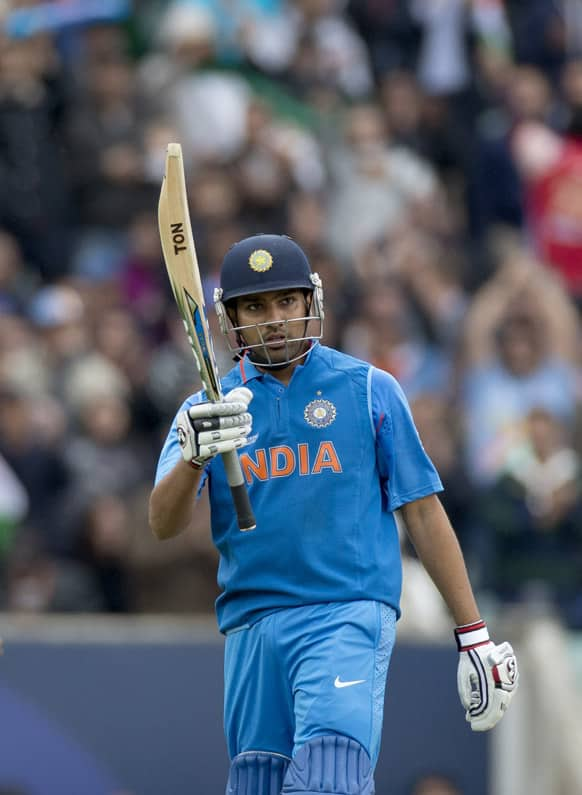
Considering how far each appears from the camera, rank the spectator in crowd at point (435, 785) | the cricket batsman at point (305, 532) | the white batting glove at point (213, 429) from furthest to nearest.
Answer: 1. the spectator in crowd at point (435, 785)
2. the cricket batsman at point (305, 532)
3. the white batting glove at point (213, 429)

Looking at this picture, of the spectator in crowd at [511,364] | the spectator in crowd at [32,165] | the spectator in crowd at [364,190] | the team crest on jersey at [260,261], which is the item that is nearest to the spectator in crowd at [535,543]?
the spectator in crowd at [511,364]

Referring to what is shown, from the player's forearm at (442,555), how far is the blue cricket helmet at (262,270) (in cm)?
91

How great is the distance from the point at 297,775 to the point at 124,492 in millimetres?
5270

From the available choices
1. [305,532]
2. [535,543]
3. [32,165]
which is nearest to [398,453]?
[305,532]

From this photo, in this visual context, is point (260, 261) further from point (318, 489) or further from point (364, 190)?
point (364, 190)

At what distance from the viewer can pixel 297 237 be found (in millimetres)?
12961

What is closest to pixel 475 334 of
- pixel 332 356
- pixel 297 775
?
pixel 332 356

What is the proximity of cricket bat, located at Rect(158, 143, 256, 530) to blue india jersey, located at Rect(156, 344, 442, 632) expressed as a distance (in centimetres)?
24

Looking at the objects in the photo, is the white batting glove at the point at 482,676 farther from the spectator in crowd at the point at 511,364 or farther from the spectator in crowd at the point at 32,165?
the spectator in crowd at the point at 32,165

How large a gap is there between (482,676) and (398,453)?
0.85 m

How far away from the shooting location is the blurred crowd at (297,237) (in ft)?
35.4

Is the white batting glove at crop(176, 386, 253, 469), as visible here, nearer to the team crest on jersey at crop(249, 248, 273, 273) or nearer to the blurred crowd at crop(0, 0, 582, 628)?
the team crest on jersey at crop(249, 248, 273, 273)

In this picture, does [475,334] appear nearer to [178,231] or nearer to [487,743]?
[487,743]

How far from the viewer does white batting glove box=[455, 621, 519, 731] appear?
6.11 m
